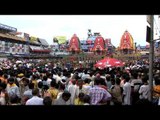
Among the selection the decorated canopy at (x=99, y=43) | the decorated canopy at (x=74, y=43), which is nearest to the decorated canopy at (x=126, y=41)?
the decorated canopy at (x=99, y=43)

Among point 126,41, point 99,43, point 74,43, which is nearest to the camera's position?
point 99,43

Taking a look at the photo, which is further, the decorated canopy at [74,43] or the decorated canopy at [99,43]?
the decorated canopy at [74,43]

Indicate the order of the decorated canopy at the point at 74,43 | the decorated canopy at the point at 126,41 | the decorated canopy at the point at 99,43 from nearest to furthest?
the decorated canopy at the point at 99,43 → the decorated canopy at the point at 126,41 → the decorated canopy at the point at 74,43

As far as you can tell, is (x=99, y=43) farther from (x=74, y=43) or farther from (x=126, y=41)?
(x=74, y=43)

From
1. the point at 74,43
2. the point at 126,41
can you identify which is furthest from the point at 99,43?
the point at 74,43

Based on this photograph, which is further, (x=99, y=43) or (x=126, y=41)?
(x=126, y=41)

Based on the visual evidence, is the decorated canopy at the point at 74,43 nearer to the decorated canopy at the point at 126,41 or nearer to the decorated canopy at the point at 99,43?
the decorated canopy at the point at 99,43

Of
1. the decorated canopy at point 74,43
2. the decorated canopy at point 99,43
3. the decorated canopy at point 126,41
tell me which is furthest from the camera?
the decorated canopy at point 74,43

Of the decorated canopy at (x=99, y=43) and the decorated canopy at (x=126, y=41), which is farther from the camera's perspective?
the decorated canopy at (x=126, y=41)
